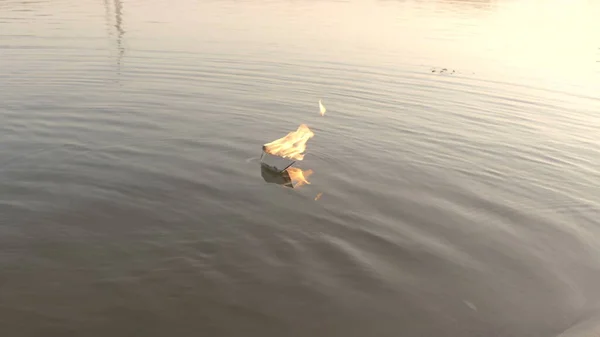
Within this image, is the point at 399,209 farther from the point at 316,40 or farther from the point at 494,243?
the point at 316,40

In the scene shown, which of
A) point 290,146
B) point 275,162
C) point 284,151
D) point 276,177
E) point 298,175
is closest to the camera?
point 276,177

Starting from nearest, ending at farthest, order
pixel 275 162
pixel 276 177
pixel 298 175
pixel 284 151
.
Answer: pixel 276 177, pixel 298 175, pixel 284 151, pixel 275 162

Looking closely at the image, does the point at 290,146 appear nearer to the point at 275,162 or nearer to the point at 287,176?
the point at 275,162

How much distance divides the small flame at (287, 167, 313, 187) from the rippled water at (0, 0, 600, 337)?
221 mm

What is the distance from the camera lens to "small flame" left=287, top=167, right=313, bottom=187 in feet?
28.6

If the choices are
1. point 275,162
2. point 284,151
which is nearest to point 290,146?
point 284,151

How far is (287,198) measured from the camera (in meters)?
8.01

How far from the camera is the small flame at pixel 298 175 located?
8703 millimetres

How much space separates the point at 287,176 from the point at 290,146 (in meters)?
0.68

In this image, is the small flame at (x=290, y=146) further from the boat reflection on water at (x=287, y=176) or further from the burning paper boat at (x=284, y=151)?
the boat reflection on water at (x=287, y=176)

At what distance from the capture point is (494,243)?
6965mm

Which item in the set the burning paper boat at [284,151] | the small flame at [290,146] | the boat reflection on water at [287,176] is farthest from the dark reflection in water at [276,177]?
Result: the small flame at [290,146]

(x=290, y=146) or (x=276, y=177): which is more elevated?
(x=290, y=146)

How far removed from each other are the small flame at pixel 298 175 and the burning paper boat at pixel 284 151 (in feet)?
0.39
